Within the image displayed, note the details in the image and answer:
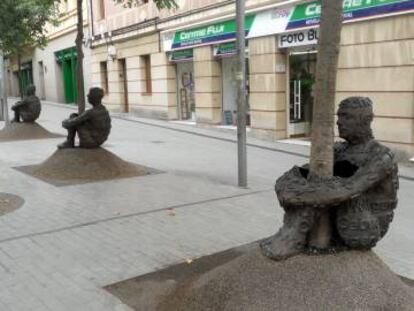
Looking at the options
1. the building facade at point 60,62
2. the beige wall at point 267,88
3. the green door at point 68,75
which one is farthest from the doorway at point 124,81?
the beige wall at point 267,88

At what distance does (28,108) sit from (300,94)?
7006 millimetres

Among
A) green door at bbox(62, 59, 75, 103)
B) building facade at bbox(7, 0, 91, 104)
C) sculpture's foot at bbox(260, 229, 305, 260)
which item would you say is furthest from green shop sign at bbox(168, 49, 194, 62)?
sculpture's foot at bbox(260, 229, 305, 260)

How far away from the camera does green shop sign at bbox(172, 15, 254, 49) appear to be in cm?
1596

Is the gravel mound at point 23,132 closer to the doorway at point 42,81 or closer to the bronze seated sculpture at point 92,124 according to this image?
the bronze seated sculpture at point 92,124

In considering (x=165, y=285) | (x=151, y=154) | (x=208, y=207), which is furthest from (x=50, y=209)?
(x=151, y=154)

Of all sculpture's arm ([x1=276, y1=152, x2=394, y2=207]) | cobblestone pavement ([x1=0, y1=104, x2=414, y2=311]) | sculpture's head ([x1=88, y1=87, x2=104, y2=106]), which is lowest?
cobblestone pavement ([x1=0, y1=104, x2=414, y2=311])

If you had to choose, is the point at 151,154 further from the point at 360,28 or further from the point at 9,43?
the point at 360,28

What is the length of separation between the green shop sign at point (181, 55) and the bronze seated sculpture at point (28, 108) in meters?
5.20

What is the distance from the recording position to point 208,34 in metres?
17.2

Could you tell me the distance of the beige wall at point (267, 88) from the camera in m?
14.5

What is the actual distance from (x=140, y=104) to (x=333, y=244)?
1931cm

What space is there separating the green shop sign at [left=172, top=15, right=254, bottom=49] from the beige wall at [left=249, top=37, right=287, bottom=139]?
90cm

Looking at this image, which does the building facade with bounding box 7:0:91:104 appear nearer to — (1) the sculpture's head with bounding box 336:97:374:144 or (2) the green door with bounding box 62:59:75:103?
(2) the green door with bounding box 62:59:75:103

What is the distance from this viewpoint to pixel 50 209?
7.32 metres
